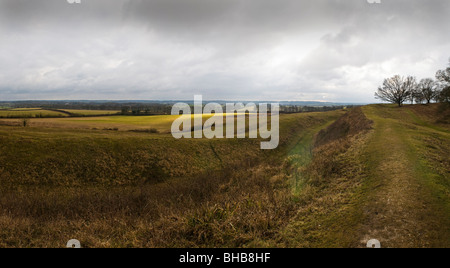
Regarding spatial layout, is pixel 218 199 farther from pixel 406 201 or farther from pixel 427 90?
pixel 427 90

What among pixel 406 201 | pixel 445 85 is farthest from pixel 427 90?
pixel 406 201

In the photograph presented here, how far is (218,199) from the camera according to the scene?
607 inches

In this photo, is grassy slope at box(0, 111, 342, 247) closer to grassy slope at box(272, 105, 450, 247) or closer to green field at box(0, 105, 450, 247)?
green field at box(0, 105, 450, 247)

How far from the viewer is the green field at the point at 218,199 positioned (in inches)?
307

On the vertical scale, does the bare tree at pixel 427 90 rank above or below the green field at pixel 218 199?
above

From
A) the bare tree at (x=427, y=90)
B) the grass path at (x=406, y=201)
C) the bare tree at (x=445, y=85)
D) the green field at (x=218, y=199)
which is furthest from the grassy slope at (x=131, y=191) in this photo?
the bare tree at (x=427, y=90)

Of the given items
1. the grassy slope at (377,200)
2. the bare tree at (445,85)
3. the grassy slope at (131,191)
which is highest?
the bare tree at (445,85)

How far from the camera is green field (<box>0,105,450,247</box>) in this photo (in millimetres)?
7805

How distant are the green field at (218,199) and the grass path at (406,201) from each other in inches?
1.6

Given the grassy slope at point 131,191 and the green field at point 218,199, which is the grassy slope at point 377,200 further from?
the grassy slope at point 131,191

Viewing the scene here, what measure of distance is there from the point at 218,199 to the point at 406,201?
11.1 meters

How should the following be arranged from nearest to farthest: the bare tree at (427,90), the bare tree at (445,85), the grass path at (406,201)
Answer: the grass path at (406,201)
the bare tree at (445,85)
the bare tree at (427,90)

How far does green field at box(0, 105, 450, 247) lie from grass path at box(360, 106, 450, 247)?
42mm

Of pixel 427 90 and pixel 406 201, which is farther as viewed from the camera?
pixel 427 90
